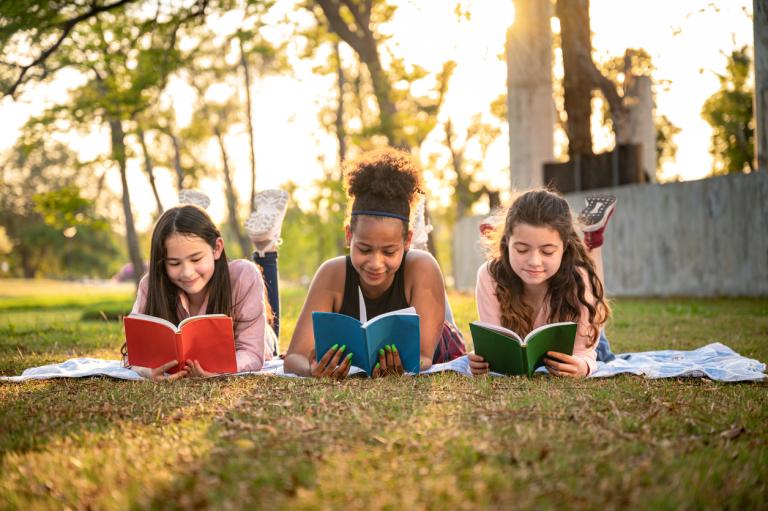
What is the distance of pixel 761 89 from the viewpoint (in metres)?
10.3

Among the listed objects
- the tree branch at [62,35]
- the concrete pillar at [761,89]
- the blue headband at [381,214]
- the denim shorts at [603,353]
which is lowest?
the denim shorts at [603,353]

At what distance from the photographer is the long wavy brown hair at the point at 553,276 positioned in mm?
4316

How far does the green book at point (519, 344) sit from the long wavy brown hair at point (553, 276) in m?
0.40

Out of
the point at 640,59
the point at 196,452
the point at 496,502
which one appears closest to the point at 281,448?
the point at 196,452

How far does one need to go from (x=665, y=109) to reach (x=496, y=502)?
22.2m

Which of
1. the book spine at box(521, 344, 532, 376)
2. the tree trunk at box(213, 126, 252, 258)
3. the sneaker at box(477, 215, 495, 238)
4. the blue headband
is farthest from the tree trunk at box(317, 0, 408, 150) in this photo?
the tree trunk at box(213, 126, 252, 258)

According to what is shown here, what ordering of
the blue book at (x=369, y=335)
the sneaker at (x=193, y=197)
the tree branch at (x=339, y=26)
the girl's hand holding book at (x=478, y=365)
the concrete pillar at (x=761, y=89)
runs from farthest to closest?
the tree branch at (x=339, y=26) → the concrete pillar at (x=761, y=89) → the sneaker at (x=193, y=197) → the girl's hand holding book at (x=478, y=365) → the blue book at (x=369, y=335)

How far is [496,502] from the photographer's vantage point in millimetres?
1859

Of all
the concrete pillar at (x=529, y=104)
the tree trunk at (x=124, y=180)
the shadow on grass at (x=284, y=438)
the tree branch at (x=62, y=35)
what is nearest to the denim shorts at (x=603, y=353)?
the shadow on grass at (x=284, y=438)

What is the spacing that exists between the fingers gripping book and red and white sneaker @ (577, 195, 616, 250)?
1.66 meters

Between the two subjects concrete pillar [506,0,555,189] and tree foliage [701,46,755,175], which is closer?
concrete pillar [506,0,555,189]

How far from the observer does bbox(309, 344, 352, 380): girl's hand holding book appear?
3.95 m

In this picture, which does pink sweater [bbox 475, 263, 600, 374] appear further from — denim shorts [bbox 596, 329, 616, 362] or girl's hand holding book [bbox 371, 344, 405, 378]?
girl's hand holding book [bbox 371, 344, 405, 378]

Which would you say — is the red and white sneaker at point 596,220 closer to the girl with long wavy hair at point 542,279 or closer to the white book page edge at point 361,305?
the girl with long wavy hair at point 542,279
